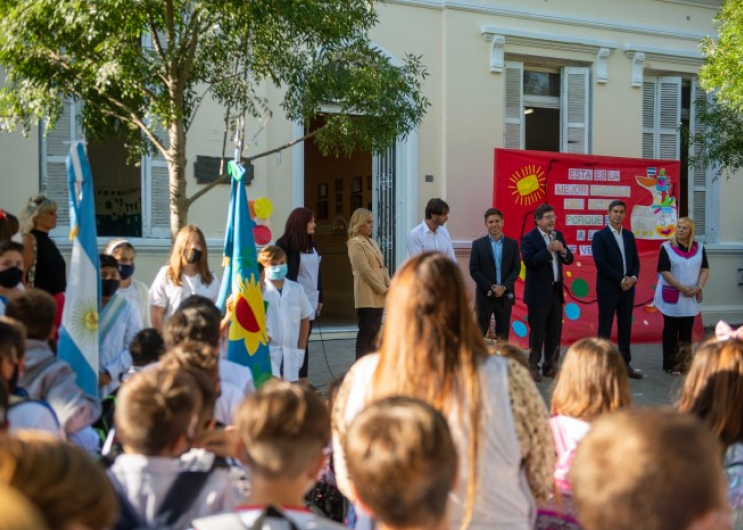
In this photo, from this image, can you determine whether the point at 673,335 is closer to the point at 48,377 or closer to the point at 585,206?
the point at 585,206

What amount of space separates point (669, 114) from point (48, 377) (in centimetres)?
1211

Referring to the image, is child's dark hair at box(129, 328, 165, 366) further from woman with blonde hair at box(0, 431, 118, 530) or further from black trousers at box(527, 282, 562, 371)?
black trousers at box(527, 282, 562, 371)

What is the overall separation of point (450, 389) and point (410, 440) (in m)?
0.61

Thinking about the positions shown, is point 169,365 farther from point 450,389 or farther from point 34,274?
point 34,274

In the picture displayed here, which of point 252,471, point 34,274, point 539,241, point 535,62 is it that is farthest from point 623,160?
point 252,471

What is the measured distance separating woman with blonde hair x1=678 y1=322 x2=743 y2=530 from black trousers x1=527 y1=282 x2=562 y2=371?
20.3 feet

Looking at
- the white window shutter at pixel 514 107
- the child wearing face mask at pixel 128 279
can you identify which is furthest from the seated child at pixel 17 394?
the white window shutter at pixel 514 107

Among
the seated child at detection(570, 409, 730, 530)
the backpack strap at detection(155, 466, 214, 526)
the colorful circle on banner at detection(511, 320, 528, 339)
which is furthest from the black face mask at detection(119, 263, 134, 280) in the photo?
the colorful circle on banner at detection(511, 320, 528, 339)

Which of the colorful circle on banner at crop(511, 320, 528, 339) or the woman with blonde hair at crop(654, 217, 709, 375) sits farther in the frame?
the colorful circle on banner at crop(511, 320, 528, 339)

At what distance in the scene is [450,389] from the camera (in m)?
2.73

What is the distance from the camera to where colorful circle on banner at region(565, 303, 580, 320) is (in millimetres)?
12227

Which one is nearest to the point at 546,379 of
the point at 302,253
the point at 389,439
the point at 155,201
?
the point at 302,253

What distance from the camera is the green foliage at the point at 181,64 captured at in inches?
253

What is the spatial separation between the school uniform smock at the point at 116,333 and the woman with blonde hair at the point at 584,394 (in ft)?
8.96
